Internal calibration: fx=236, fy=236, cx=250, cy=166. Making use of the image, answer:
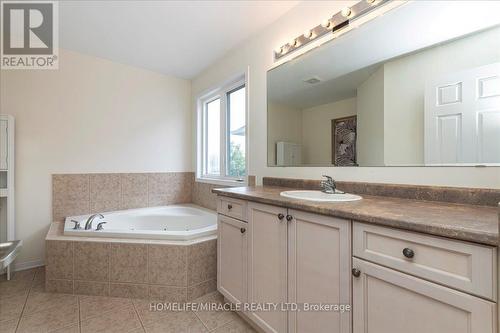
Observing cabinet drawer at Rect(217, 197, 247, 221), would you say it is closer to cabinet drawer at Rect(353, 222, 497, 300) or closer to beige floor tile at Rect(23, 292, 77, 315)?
cabinet drawer at Rect(353, 222, 497, 300)

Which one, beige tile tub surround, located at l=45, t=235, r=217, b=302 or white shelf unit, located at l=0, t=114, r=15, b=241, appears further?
white shelf unit, located at l=0, t=114, r=15, b=241

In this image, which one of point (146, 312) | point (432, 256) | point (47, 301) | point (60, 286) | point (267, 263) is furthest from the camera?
point (60, 286)

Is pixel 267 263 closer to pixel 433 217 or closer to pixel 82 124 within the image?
pixel 433 217

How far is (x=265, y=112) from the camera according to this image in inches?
84.7

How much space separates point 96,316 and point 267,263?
1.33 m

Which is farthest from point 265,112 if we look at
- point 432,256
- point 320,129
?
point 432,256

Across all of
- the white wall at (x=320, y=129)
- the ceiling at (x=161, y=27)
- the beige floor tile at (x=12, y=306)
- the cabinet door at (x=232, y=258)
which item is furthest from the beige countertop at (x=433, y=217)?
the beige floor tile at (x=12, y=306)

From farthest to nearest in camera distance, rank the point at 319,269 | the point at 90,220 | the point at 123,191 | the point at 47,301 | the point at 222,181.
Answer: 1. the point at 123,191
2. the point at 222,181
3. the point at 90,220
4. the point at 47,301
5. the point at 319,269

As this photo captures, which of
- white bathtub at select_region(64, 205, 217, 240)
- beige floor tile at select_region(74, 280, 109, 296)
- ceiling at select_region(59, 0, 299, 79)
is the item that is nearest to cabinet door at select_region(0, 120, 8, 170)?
white bathtub at select_region(64, 205, 217, 240)

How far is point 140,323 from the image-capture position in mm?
1599

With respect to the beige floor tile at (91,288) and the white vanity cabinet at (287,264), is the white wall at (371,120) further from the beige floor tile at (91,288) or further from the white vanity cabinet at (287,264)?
the beige floor tile at (91,288)

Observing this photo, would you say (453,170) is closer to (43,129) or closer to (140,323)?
(140,323)

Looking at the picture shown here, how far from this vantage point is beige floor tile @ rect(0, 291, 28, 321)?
1.65 metres

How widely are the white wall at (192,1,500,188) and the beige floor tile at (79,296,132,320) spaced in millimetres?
1519
